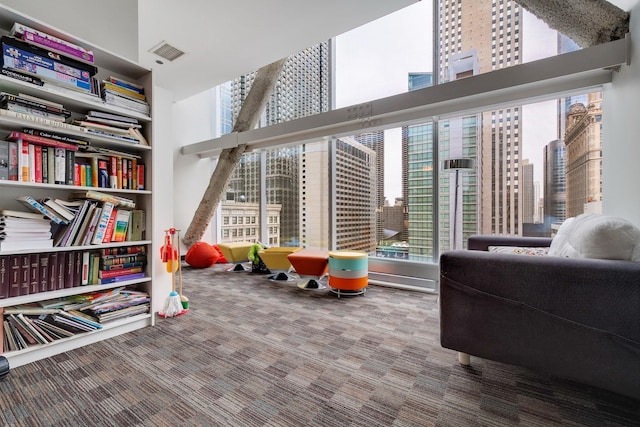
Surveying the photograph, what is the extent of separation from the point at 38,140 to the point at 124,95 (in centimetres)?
73

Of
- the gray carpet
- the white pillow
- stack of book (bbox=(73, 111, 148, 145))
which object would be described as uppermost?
stack of book (bbox=(73, 111, 148, 145))

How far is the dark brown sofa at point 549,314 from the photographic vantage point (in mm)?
1403

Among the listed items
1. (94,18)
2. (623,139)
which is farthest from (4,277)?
(623,139)

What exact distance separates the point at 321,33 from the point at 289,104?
Answer: 7.74ft

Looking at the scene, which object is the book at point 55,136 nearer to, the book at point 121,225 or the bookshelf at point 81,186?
the bookshelf at point 81,186

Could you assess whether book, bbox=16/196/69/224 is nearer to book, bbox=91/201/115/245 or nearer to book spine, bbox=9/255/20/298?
book, bbox=91/201/115/245

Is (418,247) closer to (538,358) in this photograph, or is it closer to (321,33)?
(538,358)

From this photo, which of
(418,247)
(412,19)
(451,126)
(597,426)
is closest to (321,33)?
(412,19)

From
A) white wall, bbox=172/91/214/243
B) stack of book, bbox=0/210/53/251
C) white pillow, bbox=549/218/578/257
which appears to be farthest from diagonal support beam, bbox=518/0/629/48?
white wall, bbox=172/91/214/243

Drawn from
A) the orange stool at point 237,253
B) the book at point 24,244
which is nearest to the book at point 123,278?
the book at point 24,244

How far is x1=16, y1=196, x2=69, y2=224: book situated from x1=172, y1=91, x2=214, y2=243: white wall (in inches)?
165

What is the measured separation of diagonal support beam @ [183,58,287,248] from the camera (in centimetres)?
499

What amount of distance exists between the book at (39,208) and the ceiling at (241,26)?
1.64 m

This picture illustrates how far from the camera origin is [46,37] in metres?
1.92
